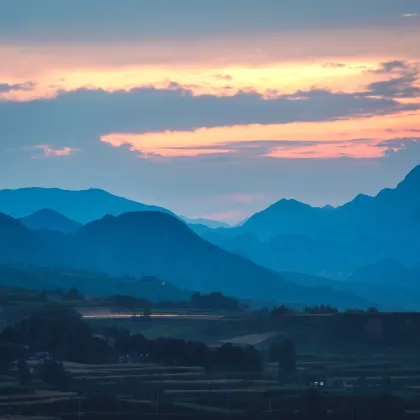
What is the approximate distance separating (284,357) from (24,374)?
2964cm

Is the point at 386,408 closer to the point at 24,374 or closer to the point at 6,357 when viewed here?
the point at 24,374

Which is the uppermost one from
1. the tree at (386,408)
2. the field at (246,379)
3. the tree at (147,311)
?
the tree at (147,311)

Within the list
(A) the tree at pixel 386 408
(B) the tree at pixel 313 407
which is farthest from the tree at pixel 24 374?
(A) the tree at pixel 386 408

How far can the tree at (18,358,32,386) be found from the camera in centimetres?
10723

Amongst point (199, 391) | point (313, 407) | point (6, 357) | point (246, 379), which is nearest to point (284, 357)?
point (246, 379)

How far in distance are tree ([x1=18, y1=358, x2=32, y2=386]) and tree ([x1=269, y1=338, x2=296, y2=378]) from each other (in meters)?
24.5

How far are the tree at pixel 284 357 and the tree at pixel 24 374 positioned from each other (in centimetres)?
2453

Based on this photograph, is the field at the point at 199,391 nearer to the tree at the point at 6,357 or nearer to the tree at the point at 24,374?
the tree at the point at 24,374

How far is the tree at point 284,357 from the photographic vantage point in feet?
399

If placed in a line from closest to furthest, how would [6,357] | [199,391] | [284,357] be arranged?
[199,391]
[6,357]
[284,357]

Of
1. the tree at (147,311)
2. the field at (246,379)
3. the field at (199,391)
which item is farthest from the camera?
the tree at (147,311)

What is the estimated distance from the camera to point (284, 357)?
418 ft

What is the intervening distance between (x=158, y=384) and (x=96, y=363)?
21574 mm

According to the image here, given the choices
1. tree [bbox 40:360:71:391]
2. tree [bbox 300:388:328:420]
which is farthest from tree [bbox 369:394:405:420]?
tree [bbox 40:360:71:391]
